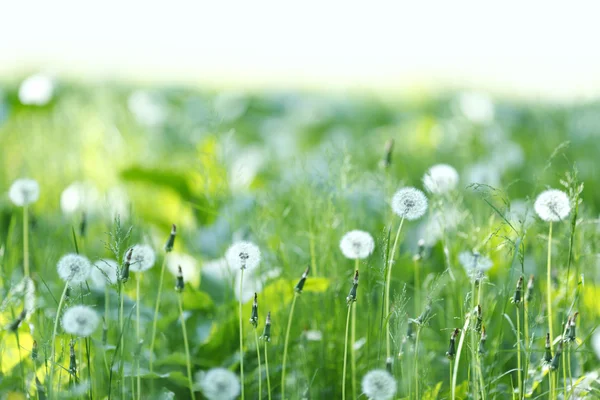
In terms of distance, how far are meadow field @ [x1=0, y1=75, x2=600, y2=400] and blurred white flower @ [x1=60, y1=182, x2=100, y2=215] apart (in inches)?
0.5

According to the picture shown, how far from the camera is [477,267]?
3.34 feet

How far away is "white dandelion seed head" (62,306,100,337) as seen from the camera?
0.92 metres

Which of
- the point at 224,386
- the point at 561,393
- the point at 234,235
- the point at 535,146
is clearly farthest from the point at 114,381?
the point at 535,146

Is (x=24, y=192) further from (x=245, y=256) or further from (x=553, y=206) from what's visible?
(x=553, y=206)

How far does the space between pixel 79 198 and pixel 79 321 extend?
0.81 metres

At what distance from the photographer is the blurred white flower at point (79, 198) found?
1691 millimetres

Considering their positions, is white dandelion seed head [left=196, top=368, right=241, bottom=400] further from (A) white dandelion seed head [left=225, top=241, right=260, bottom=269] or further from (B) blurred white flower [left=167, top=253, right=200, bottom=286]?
(B) blurred white flower [left=167, top=253, right=200, bottom=286]

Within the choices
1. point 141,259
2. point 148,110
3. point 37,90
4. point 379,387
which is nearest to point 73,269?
point 141,259

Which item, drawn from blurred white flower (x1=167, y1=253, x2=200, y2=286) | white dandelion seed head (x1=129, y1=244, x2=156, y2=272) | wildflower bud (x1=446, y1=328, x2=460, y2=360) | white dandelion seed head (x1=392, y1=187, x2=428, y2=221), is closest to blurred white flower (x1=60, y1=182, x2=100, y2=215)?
blurred white flower (x1=167, y1=253, x2=200, y2=286)

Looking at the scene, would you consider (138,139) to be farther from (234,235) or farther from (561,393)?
(561,393)

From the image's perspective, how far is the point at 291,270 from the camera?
1336mm

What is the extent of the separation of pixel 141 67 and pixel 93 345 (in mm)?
5447

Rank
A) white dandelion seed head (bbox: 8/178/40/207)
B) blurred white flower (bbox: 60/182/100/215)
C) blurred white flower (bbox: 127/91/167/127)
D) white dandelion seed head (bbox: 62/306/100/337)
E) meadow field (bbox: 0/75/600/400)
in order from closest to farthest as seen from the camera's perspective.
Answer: white dandelion seed head (bbox: 62/306/100/337) → meadow field (bbox: 0/75/600/400) → white dandelion seed head (bbox: 8/178/40/207) → blurred white flower (bbox: 60/182/100/215) → blurred white flower (bbox: 127/91/167/127)

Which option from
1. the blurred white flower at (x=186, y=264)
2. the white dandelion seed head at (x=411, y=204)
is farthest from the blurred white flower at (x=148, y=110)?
the white dandelion seed head at (x=411, y=204)
